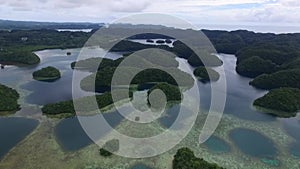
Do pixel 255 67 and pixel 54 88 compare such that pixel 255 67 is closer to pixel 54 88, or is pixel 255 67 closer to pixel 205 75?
pixel 205 75

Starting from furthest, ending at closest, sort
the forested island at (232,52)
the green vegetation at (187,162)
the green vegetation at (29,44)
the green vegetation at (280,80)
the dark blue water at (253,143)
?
the green vegetation at (29,44) < the forested island at (232,52) < the green vegetation at (280,80) < the dark blue water at (253,143) < the green vegetation at (187,162)

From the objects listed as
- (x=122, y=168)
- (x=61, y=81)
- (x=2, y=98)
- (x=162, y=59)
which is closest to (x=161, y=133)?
(x=122, y=168)

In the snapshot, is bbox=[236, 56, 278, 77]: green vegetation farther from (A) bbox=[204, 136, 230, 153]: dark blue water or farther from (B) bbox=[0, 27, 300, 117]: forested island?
(A) bbox=[204, 136, 230, 153]: dark blue water

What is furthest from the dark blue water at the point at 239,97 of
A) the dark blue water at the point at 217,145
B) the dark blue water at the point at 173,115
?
the dark blue water at the point at 217,145

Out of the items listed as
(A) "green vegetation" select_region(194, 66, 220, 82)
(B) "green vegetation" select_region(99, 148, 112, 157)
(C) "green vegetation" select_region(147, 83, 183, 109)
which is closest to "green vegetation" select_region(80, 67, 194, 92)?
(A) "green vegetation" select_region(194, 66, 220, 82)

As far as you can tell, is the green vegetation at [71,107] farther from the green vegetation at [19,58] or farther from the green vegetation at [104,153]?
the green vegetation at [19,58]

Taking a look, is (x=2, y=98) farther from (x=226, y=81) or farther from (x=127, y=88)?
(x=226, y=81)
